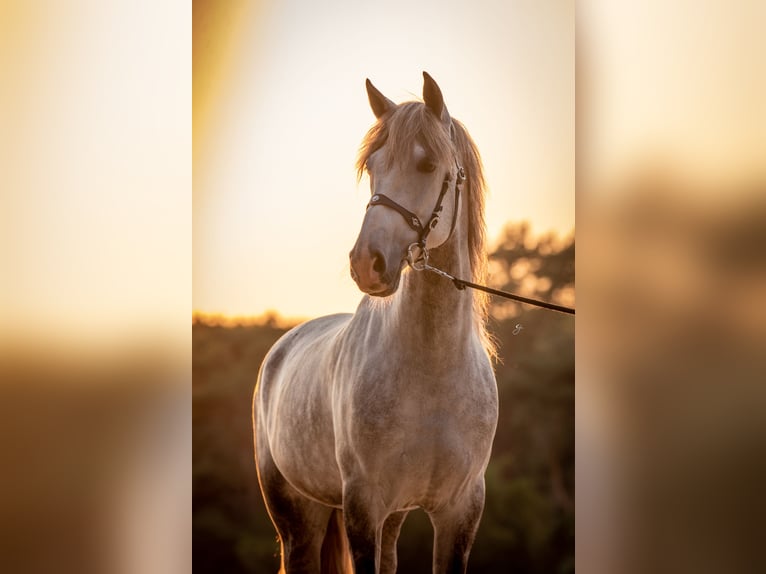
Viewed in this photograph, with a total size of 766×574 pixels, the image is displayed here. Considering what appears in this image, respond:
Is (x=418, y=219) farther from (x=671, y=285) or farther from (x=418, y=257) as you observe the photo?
(x=671, y=285)

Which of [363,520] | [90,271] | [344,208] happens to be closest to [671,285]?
[90,271]

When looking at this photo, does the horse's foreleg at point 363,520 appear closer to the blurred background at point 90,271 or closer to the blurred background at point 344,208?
the blurred background at point 344,208

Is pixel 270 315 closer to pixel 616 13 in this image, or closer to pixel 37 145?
pixel 37 145

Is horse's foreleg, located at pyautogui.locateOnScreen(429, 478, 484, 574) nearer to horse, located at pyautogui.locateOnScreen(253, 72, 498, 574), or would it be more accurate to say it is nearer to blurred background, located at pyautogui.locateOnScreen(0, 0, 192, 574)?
horse, located at pyautogui.locateOnScreen(253, 72, 498, 574)

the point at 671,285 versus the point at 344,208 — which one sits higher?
the point at 344,208

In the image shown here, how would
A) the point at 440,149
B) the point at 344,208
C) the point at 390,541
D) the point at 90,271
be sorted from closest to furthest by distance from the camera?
1. the point at 90,271
2. the point at 440,149
3. the point at 390,541
4. the point at 344,208

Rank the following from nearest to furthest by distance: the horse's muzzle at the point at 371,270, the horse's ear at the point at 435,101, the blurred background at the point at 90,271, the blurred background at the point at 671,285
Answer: the blurred background at the point at 671,285 < the blurred background at the point at 90,271 < the horse's muzzle at the point at 371,270 < the horse's ear at the point at 435,101

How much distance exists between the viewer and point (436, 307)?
177 cm

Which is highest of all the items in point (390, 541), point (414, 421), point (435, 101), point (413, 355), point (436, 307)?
point (435, 101)

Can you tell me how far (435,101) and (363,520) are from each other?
102cm

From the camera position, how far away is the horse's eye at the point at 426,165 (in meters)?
1.70

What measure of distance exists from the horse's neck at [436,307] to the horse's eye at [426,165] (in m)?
0.18

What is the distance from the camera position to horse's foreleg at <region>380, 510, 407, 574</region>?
2104 millimetres

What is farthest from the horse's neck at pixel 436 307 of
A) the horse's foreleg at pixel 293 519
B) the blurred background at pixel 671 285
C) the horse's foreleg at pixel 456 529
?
the blurred background at pixel 671 285
